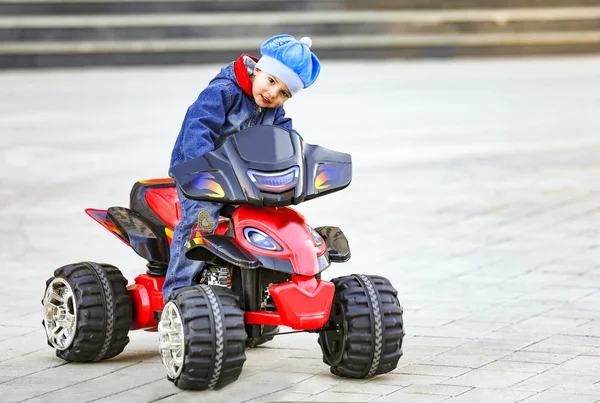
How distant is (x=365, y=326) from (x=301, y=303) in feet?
1.05

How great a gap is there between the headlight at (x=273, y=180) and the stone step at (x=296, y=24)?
27.5 m

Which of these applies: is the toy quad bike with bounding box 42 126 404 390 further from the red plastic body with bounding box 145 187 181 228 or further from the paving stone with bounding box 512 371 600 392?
the paving stone with bounding box 512 371 600 392

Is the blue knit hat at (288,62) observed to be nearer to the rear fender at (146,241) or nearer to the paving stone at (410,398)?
the rear fender at (146,241)

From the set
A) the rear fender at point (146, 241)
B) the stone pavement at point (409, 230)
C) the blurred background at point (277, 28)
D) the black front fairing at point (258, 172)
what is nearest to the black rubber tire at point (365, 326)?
the stone pavement at point (409, 230)

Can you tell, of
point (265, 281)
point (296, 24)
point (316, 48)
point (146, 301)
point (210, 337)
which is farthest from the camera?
point (296, 24)

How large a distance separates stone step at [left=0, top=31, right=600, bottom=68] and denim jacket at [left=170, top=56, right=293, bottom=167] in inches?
1054

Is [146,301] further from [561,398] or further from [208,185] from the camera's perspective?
[561,398]

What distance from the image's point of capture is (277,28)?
109 feet

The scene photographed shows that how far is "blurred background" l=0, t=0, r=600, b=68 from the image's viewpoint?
32.0 m

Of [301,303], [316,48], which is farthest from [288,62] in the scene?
[316,48]

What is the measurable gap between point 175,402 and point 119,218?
47.0 inches

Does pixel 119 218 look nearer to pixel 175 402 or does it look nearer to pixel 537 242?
pixel 175 402

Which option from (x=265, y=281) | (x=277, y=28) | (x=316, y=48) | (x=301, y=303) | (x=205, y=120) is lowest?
(x=301, y=303)

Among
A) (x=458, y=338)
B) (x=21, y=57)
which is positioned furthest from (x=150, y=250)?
(x=21, y=57)
